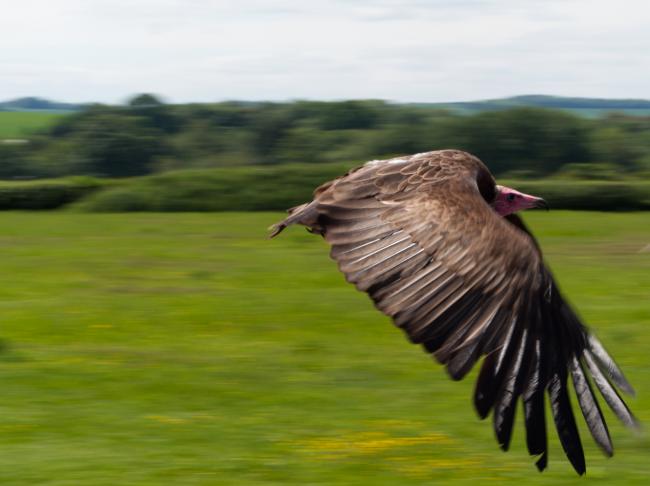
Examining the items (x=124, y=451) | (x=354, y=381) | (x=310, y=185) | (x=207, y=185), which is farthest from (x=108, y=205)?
(x=124, y=451)

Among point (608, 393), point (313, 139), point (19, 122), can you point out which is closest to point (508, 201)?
point (608, 393)

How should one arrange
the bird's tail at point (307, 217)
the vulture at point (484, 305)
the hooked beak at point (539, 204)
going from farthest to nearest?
the hooked beak at point (539, 204), the bird's tail at point (307, 217), the vulture at point (484, 305)

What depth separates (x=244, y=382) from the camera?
972 centimetres

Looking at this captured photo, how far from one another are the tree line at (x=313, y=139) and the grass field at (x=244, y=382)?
47.4 ft

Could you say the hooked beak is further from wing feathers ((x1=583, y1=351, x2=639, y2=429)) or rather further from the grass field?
wing feathers ((x1=583, y1=351, x2=639, y2=429))

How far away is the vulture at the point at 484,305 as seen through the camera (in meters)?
5.95

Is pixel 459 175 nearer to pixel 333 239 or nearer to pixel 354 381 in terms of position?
pixel 333 239

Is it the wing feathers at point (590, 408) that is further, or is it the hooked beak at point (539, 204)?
the hooked beak at point (539, 204)

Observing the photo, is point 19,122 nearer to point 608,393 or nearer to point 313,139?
point 313,139

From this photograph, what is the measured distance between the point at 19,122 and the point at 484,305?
52.3 meters

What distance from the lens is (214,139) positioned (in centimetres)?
3719

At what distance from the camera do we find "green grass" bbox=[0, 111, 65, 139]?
44750 mm

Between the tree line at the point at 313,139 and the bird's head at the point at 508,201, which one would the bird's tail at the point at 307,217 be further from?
the tree line at the point at 313,139

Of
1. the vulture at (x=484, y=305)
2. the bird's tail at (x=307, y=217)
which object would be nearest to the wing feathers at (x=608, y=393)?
the vulture at (x=484, y=305)
